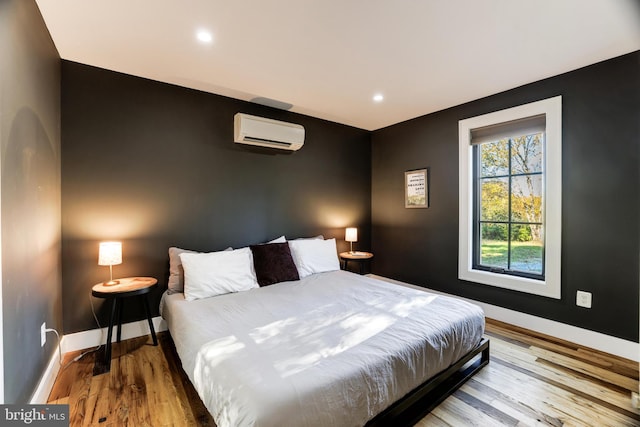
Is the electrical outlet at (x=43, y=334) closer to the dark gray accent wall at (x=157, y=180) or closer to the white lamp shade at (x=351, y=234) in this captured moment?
the dark gray accent wall at (x=157, y=180)

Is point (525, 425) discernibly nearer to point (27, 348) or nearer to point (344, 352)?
point (344, 352)

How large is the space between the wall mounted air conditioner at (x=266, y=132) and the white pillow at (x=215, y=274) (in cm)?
129

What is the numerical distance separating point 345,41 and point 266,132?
1417 millimetres

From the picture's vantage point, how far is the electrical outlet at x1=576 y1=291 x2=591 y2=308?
8.42 ft

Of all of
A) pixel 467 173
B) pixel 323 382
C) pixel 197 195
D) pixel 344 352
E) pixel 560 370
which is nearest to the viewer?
pixel 323 382

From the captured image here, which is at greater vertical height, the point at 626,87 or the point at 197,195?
the point at 626,87

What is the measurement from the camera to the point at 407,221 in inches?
163

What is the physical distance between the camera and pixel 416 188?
3979mm

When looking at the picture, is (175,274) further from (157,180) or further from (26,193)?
(26,193)

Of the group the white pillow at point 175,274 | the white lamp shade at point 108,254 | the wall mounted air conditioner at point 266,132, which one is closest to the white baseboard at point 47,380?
the white lamp shade at point 108,254

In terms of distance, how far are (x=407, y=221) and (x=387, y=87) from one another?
1905 millimetres

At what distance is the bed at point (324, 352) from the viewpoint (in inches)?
49.7

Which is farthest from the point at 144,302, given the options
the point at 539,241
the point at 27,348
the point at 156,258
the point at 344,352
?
the point at 539,241

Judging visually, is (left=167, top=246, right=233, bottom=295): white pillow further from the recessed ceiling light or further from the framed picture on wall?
the framed picture on wall
